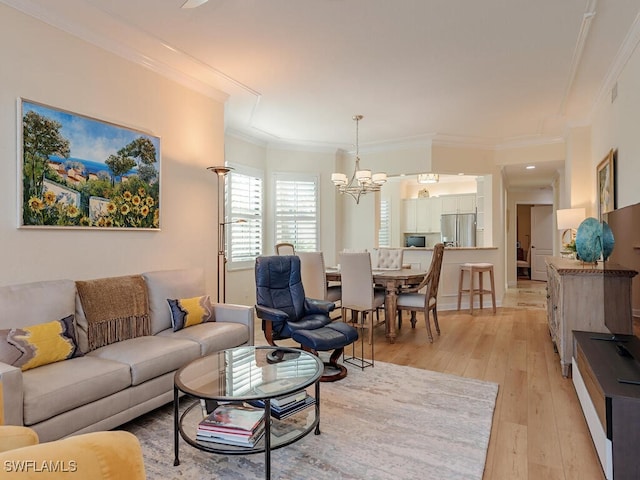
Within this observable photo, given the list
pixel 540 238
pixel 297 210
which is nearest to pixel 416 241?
pixel 297 210

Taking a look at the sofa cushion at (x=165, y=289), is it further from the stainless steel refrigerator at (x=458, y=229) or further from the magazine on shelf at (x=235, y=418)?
the stainless steel refrigerator at (x=458, y=229)

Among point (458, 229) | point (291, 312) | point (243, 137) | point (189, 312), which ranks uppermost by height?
point (243, 137)

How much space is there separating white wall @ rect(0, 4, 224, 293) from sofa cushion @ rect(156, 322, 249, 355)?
2.52 feet

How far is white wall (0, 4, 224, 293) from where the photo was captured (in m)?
2.52

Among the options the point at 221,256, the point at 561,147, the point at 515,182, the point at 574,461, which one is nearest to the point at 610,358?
the point at 574,461

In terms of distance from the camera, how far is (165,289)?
10.6 ft

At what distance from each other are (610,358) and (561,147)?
191 inches

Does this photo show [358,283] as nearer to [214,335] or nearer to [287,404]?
[214,335]

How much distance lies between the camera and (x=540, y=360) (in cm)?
376

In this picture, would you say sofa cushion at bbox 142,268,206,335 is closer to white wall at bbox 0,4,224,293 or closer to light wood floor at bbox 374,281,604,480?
white wall at bbox 0,4,224,293

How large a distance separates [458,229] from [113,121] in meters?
7.61

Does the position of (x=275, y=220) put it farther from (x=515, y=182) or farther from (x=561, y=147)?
(x=515, y=182)

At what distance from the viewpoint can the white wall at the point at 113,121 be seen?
2516mm

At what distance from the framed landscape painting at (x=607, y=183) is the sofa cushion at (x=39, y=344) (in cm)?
463
